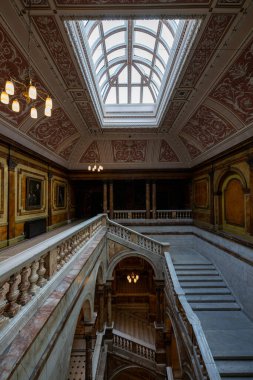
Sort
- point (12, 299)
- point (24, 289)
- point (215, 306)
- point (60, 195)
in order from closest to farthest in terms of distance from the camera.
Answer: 1. point (12, 299)
2. point (24, 289)
3. point (215, 306)
4. point (60, 195)

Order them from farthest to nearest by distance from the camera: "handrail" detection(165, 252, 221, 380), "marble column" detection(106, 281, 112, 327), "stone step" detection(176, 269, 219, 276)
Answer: "marble column" detection(106, 281, 112, 327) < "stone step" detection(176, 269, 219, 276) < "handrail" detection(165, 252, 221, 380)

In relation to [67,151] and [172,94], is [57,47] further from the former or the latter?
[67,151]

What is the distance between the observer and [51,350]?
2.39 metres

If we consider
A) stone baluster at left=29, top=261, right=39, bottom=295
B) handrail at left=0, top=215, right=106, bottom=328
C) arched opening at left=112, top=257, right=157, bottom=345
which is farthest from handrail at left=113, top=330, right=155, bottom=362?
stone baluster at left=29, top=261, right=39, bottom=295

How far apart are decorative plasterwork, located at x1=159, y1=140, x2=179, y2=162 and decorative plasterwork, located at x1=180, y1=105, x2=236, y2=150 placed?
60.3 inches

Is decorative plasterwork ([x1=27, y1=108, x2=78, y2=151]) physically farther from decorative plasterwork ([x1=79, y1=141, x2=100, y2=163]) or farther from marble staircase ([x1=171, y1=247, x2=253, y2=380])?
marble staircase ([x1=171, y1=247, x2=253, y2=380])

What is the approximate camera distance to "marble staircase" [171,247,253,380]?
15.7 ft

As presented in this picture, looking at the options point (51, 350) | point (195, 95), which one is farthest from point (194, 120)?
point (51, 350)

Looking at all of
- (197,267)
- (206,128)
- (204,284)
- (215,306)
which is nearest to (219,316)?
(215,306)

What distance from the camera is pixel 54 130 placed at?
30.2 feet

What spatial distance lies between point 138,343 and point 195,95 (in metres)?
11.9

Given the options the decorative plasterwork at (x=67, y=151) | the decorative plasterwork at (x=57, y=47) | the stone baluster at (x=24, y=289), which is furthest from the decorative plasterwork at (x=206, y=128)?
the stone baluster at (x=24, y=289)

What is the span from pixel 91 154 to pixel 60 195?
3145mm

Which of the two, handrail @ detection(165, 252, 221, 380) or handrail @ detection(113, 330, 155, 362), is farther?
handrail @ detection(113, 330, 155, 362)
